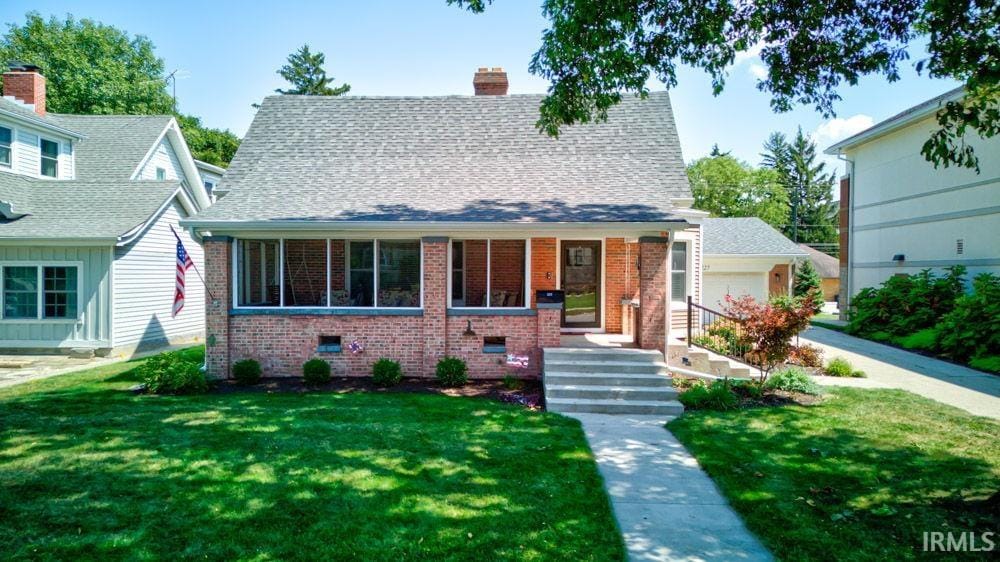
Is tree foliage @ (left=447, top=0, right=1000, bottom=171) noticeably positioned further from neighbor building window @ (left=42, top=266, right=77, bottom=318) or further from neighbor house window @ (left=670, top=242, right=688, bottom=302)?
neighbor building window @ (left=42, top=266, right=77, bottom=318)

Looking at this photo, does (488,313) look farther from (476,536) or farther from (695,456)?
(476,536)

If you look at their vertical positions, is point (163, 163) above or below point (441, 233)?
above

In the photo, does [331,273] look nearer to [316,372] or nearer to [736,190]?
[316,372]

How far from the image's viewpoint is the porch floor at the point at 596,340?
35.9 feet

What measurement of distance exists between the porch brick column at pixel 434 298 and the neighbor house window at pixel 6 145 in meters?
14.2

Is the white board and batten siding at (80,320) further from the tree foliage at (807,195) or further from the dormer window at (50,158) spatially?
the tree foliage at (807,195)

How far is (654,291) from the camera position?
10555mm

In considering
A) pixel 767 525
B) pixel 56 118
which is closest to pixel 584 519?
A: pixel 767 525

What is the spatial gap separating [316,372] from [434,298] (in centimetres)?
255

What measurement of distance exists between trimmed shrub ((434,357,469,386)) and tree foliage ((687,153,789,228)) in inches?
1821

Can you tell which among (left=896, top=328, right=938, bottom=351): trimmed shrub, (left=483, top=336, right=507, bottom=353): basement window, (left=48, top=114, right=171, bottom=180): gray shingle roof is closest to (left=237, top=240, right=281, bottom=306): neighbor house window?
(left=483, top=336, right=507, bottom=353): basement window

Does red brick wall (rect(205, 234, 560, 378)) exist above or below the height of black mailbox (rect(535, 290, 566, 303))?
below

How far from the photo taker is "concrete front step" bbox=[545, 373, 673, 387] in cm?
934

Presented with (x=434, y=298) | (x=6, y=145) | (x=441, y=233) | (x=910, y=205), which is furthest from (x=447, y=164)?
(x=910, y=205)
